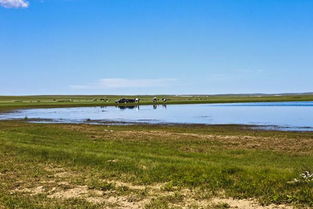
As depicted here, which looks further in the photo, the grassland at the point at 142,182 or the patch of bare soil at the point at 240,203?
the grassland at the point at 142,182

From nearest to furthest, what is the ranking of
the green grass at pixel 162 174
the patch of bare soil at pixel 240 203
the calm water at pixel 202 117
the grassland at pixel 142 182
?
the patch of bare soil at pixel 240 203, the grassland at pixel 142 182, the green grass at pixel 162 174, the calm water at pixel 202 117

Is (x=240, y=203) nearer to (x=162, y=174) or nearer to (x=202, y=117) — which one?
(x=162, y=174)

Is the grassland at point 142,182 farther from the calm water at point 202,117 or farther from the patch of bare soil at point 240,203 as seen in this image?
the calm water at point 202,117

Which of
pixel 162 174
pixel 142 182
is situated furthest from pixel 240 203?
pixel 162 174

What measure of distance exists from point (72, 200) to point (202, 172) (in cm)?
483

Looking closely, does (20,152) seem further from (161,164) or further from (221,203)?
(221,203)

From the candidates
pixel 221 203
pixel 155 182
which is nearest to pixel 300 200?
pixel 221 203

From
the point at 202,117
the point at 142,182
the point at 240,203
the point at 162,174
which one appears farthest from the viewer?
the point at 202,117

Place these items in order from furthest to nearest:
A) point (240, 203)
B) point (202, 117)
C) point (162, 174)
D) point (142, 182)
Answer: point (202, 117) < point (162, 174) < point (142, 182) < point (240, 203)

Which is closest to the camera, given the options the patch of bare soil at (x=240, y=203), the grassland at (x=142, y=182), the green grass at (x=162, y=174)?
the patch of bare soil at (x=240, y=203)

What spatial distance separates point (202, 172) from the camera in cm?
1310

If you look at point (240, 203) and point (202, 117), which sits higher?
point (240, 203)

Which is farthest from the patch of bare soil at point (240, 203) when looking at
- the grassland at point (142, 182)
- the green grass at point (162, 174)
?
the green grass at point (162, 174)

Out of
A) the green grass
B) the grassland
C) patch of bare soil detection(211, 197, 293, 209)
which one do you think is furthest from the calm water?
patch of bare soil detection(211, 197, 293, 209)
